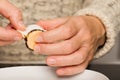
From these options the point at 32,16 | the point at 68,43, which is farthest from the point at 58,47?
the point at 32,16

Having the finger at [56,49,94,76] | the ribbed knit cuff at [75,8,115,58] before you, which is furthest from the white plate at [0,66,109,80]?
the ribbed knit cuff at [75,8,115,58]

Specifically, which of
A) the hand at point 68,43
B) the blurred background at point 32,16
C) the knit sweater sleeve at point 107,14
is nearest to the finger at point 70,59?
the hand at point 68,43

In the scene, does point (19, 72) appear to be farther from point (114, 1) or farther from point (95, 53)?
point (114, 1)

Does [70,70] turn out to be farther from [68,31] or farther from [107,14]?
[107,14]

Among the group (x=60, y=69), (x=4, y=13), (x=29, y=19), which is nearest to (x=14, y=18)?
(x=4, y=13)

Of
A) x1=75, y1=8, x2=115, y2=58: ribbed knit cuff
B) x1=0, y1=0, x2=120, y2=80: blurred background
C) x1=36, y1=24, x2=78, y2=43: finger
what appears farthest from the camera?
x1=0, y1=0, x2=120, y2=80: blurred background

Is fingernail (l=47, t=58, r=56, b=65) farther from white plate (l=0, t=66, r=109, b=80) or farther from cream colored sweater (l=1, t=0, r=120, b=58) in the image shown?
cream colored sweater (l=1, t=0, r=120, b=58)

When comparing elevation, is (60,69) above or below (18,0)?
below
